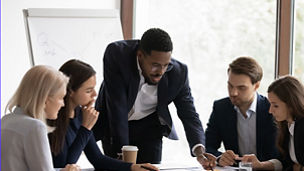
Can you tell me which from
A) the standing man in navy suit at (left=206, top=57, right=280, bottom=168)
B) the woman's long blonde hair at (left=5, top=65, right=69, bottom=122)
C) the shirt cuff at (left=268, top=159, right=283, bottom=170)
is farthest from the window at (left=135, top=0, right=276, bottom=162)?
the woman's long blonde hair at (left=5, top=65, right=69, bottom=122)

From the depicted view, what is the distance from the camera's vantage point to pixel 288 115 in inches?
103

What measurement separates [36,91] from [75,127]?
62 centimetres

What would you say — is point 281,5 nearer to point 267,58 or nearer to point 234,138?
point 267,58

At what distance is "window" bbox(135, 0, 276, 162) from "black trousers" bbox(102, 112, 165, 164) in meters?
1.43

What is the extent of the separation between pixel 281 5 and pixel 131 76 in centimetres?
163

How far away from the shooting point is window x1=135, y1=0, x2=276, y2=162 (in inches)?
161

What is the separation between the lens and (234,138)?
9.57ft

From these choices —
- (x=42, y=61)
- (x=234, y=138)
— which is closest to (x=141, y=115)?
(x=234, y=138)

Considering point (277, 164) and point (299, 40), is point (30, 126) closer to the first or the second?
point (277, 164)

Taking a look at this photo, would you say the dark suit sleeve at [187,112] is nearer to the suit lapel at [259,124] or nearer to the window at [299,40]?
the suit lapel at [259,124]

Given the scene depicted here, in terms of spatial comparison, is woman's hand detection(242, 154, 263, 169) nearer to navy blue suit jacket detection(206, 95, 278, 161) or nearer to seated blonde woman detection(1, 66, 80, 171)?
navy blue suit jacket detection(206, 95, 278, 161)

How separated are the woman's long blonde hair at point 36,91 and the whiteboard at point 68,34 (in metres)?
1.84

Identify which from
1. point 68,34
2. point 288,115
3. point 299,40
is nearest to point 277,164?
point 288,115

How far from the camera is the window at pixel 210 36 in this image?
4.09 m
